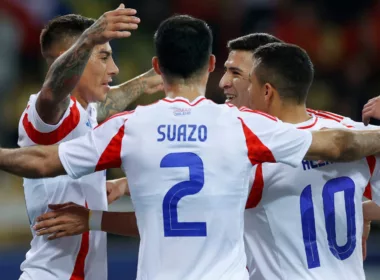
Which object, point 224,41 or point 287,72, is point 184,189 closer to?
point 287,72

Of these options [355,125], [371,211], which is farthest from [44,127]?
[371,211]

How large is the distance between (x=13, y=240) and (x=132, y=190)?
199 inches

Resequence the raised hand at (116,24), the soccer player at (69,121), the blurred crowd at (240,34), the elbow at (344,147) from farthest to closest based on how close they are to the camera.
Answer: the blurred crowd at (240,34)
the soccer player at (69,121)
the elbow at (344,147)
the raised hand at (116,24)

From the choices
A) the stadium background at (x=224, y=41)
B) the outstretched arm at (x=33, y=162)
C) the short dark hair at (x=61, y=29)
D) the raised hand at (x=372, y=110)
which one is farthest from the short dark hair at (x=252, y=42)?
the stadium background at (x=224, y=41)

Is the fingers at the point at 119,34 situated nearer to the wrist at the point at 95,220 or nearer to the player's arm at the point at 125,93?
the wrist at the point at 95,220

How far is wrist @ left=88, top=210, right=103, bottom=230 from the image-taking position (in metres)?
4.51

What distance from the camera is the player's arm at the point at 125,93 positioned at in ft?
19.9

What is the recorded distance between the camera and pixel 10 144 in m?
9.28

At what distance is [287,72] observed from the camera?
4.52 m

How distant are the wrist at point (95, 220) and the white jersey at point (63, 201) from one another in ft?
1.09

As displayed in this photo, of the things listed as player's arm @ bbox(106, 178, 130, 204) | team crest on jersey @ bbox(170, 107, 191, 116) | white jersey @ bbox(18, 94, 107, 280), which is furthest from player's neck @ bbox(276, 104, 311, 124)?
player's arm @ bbox(106, 178, 130, 204)

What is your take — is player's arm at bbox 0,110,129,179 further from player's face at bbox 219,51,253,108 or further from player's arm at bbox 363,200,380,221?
player's arm at bbox 363,200,380,221

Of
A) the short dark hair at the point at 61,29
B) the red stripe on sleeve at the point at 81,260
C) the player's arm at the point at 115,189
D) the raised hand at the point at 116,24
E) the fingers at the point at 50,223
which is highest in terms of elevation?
the short dark hair at the point at 61,29

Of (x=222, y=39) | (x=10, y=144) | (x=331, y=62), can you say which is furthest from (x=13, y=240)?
(x=331, y=62)
